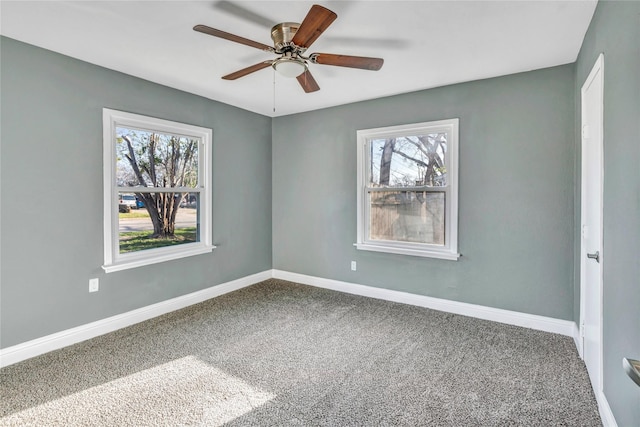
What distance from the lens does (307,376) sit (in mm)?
2320

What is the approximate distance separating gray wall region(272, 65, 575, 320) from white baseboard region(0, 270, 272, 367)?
5.46ft

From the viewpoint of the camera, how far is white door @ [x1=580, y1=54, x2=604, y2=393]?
6.31 feet

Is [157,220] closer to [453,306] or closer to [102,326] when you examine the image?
[102,326]

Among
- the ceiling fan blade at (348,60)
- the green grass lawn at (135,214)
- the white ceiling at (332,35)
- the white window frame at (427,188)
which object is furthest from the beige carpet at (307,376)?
the white ceiling at (332,35)

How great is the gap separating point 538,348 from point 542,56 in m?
2.45

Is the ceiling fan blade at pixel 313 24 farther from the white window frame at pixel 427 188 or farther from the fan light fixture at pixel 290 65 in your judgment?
the white window frame at pixel 427 188

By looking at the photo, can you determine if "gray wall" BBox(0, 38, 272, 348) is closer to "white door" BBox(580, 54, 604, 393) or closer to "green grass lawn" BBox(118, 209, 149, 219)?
"green grass lawn" BBox(118, 209, 149, 219)

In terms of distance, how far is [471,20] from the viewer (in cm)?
219

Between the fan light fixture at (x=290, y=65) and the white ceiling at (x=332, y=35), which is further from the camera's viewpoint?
the fan light fixture at (x=290, y=65)

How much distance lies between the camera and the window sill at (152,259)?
3049 mm

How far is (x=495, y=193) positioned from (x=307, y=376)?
2.48 metres

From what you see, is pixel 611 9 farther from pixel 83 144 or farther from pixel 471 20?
pixel 83 144

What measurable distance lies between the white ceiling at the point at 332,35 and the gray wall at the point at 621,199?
56 centimetres

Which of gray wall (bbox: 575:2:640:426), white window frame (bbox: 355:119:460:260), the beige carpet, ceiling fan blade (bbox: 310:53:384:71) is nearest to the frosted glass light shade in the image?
ceiling fan blade (bbox: 310:53:384:71)
